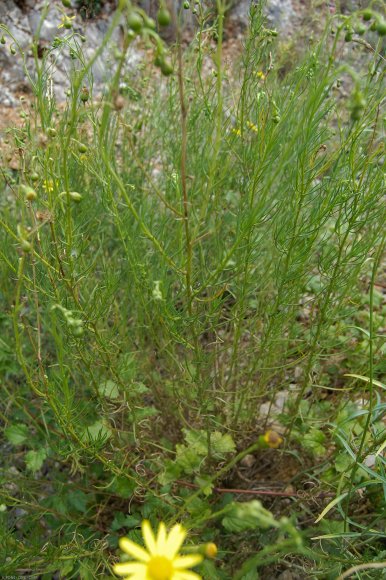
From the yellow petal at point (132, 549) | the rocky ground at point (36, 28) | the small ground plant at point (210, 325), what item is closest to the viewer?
the yellow petal at point (132, 549)

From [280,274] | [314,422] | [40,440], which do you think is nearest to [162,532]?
[280,274]

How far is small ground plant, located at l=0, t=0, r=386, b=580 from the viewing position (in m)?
1.34

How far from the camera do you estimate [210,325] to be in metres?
1.91

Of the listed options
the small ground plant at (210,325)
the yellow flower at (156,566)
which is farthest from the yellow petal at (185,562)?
the small ground plant at (210,325)

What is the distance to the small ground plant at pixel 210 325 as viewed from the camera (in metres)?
1.34

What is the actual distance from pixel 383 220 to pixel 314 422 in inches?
32.9

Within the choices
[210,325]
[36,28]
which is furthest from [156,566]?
[36,28]

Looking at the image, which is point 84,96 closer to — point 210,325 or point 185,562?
point 210,325

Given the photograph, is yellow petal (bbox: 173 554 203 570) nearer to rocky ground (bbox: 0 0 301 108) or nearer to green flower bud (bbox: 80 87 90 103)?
green flower bud (bbox: 80 87 90 103)

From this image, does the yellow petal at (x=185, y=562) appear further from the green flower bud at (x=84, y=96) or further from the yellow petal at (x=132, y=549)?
the green flower bud at (x=84, y=96)

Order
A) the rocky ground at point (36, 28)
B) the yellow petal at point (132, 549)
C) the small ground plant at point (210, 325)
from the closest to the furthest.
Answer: the yellow petal at point (132, 549) → the small ground plant at point (210, 325) → the rocky ground at point (36, 28)

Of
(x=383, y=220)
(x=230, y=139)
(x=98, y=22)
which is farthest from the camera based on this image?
(x=98, y=22)

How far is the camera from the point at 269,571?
1727 millimetres

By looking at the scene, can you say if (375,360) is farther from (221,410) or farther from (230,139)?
(230,139)
